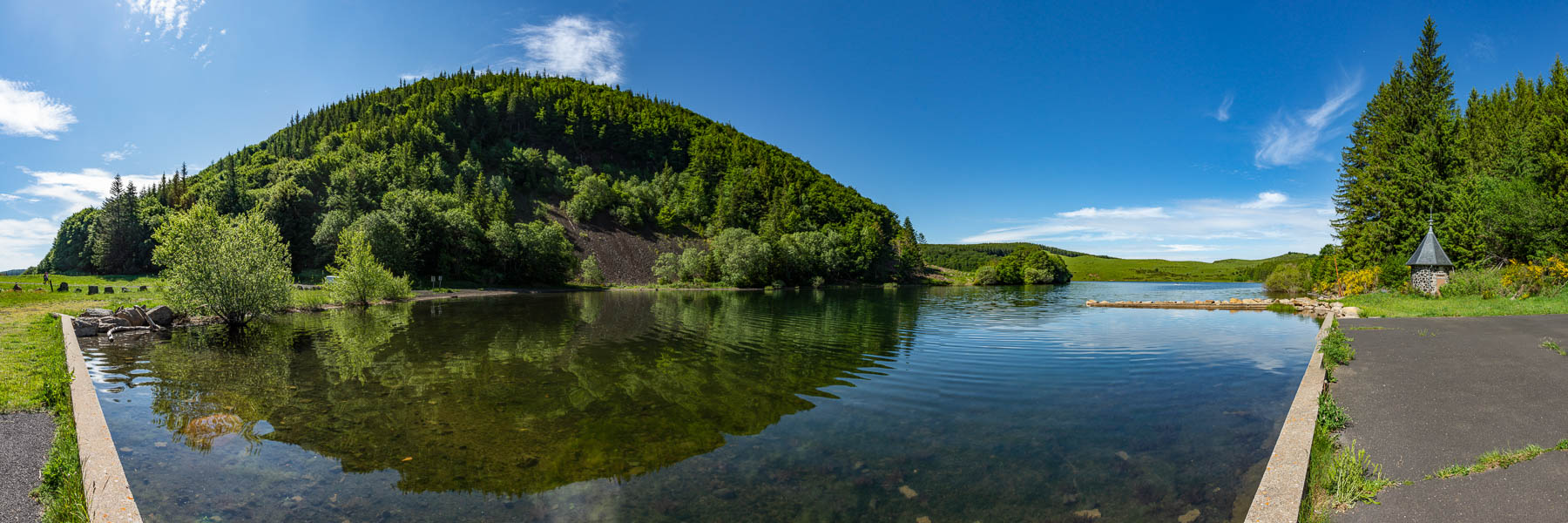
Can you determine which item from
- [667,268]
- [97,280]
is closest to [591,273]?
[667,268]

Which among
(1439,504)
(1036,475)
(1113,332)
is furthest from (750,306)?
(1439,504)

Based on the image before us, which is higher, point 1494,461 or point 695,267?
point 695,267

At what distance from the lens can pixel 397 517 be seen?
6.02 metres

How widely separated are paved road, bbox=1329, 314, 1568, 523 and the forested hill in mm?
71690

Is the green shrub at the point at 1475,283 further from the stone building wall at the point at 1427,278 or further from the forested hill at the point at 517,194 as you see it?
the forested hill at the point at 517,194

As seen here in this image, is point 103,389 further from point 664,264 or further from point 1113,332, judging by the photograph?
point 664,264

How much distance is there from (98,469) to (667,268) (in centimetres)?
7839

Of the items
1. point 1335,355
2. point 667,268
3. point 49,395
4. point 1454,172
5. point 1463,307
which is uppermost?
point 1454,172

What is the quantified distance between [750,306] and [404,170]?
293 feet

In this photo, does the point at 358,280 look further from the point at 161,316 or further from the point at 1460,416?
the point at 1460,416

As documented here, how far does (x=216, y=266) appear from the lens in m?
23.4

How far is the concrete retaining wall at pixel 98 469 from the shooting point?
5.28m

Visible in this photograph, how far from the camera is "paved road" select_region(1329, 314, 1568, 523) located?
4758 millimetres

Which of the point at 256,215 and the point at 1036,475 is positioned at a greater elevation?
the point at 256,215
